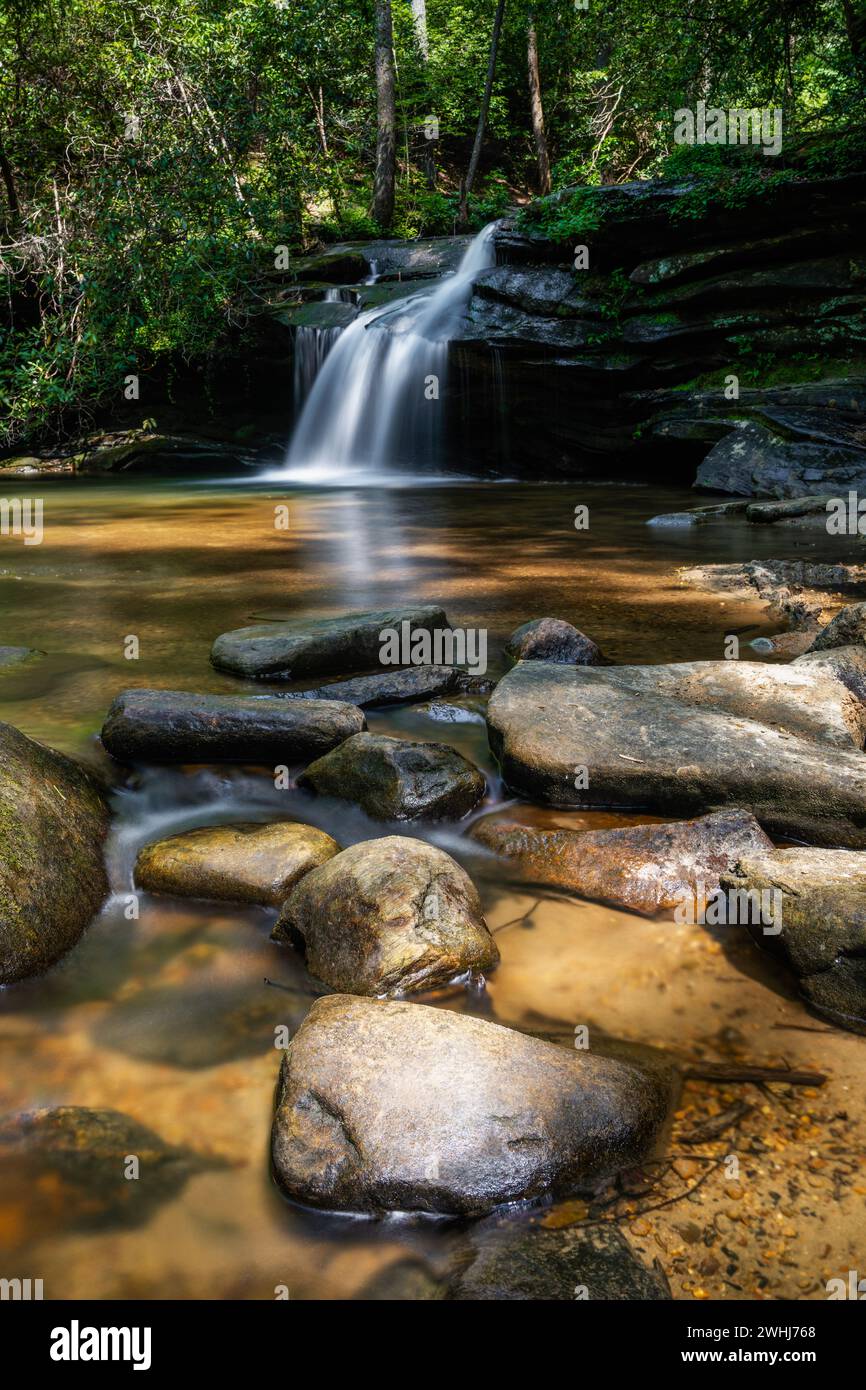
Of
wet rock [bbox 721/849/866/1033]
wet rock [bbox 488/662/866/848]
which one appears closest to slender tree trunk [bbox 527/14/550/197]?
wet rock [bbox 488/662/866/848]

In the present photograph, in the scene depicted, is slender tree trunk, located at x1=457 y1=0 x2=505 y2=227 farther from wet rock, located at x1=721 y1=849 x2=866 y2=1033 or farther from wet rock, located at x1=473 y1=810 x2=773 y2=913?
wet rock, located at x1=721 y1=849 x2=866 y2=1033

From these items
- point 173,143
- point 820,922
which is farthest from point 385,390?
point 820,922

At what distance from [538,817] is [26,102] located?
16.3 m

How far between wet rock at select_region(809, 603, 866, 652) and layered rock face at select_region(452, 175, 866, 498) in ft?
22.5

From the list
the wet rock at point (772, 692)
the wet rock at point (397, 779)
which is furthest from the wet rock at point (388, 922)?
the wet rock at point (772, 692)

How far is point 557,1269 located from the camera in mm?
1619

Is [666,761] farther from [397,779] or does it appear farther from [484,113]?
[484,113]

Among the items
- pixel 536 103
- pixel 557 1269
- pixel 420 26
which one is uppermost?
pixel 420 26

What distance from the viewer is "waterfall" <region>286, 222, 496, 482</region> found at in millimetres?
14883

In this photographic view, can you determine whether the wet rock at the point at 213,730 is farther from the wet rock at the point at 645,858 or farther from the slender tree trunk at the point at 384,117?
the slender tree trunk at the point at 384,117

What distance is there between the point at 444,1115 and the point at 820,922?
3.88ft

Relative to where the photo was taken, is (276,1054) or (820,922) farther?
(820,922)

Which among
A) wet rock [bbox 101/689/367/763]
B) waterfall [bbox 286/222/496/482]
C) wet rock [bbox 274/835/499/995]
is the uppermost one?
waterfall [bbox 286/222/496/482]
